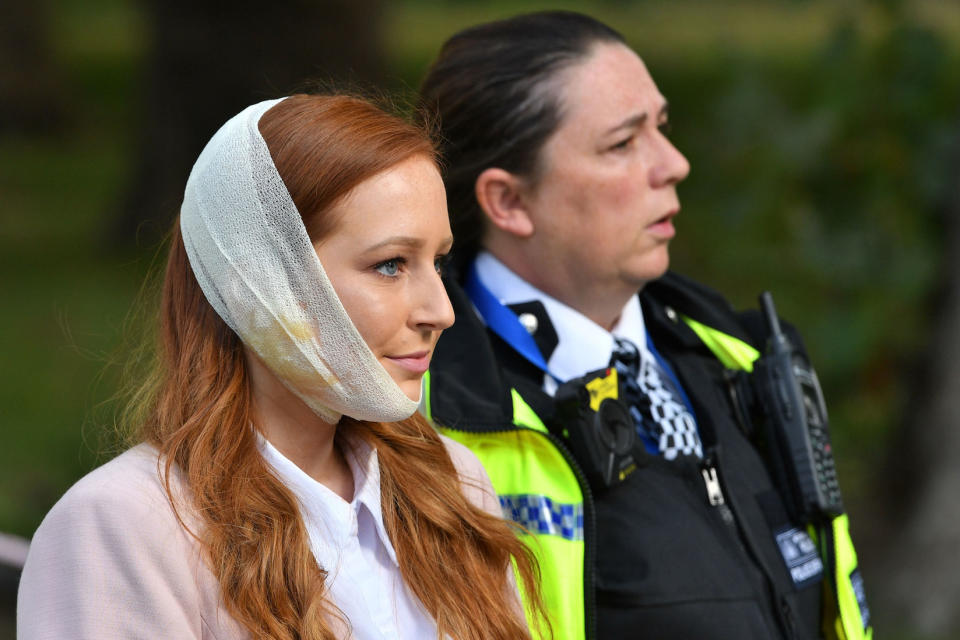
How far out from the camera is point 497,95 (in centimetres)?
304

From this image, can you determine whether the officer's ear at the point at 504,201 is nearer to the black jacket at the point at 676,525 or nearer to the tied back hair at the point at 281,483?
the black jacket at the point at 676,525

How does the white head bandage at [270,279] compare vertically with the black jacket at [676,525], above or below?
above

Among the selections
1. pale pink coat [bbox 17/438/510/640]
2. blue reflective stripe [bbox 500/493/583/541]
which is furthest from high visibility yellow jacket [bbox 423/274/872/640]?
pale pink coat [bbox 17/438/510/640]

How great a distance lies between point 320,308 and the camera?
6.84ft

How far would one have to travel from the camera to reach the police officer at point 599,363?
8.70 feet

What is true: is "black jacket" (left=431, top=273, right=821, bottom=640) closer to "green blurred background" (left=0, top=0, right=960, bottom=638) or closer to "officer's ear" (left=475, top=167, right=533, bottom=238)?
"officer's ear" (left=475, top=167, right=533, bottom=238)

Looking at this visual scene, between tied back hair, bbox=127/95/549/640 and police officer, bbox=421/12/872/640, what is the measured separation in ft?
0.95

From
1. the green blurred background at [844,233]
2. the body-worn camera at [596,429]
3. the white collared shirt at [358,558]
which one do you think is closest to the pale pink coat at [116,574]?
the white collared shirt at [358,558]

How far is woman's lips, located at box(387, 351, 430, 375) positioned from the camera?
7.12ft

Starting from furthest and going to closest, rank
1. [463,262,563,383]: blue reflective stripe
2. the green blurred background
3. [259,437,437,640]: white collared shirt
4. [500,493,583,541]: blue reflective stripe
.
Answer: the green blurred background, [463,262,563,383]: blue reflective stripe, [500,493,583,541]: blue reflective stripe, [259,437,437,640]: white collared shirt

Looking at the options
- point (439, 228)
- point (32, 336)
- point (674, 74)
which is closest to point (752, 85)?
point (439, 228)

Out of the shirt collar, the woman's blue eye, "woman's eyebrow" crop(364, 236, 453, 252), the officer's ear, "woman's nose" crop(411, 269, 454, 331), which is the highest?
"woman's eyebrow" crop(364, 236, 453, 252)

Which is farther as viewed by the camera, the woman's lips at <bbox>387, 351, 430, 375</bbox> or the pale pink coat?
the woman's lips at <bbox>387, 351, 430, 375</bbox>

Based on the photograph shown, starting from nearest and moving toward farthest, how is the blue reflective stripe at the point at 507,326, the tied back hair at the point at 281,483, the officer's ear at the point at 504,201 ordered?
the tied back hair at the point at 281,483, the blue reflective stripe at the point at 507,326, the officer's ear at the point at 504,201
